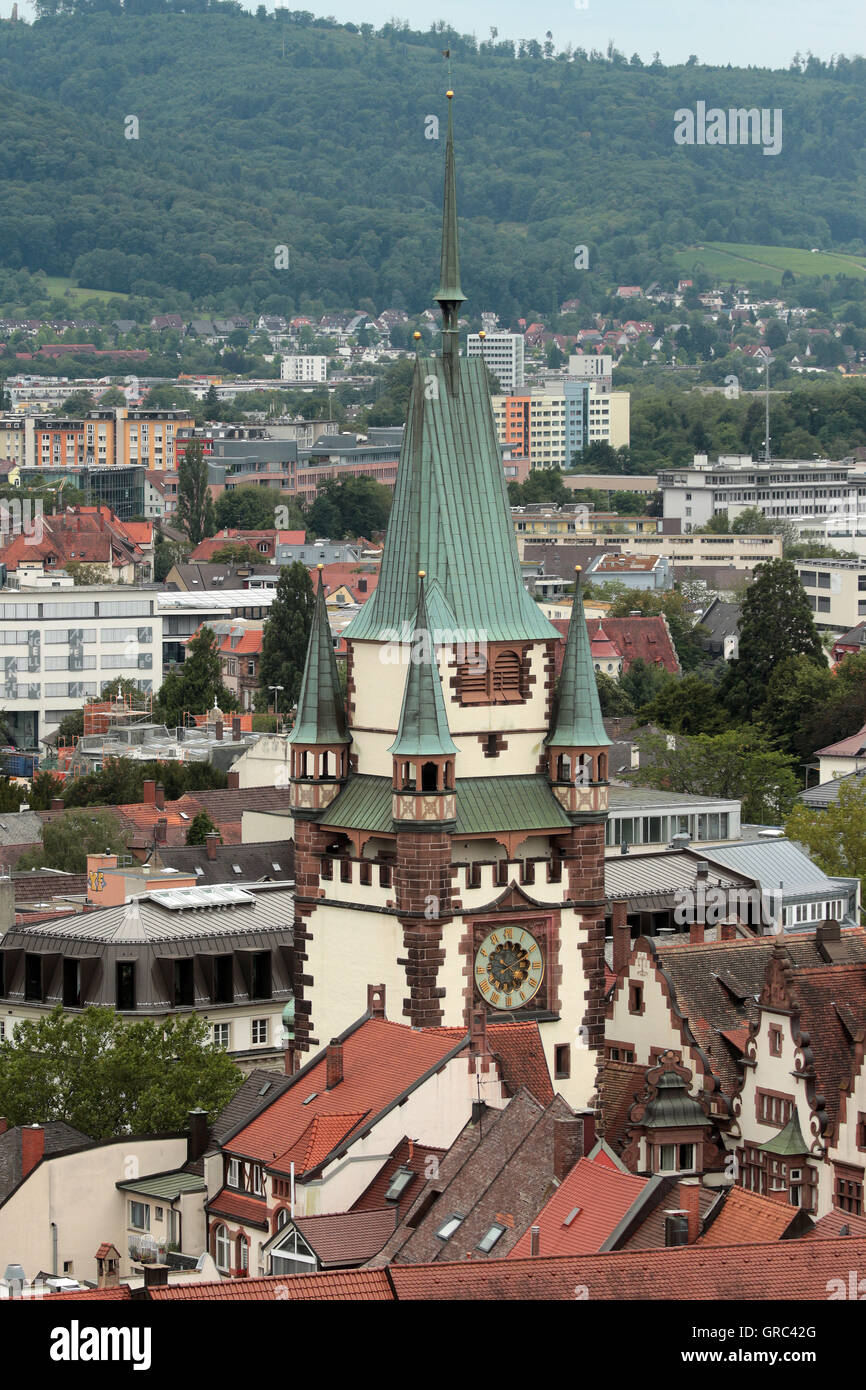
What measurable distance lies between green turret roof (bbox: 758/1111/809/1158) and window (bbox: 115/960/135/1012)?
3335cm

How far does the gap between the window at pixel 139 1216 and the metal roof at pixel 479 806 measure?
10.3 metres

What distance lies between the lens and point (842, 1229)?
64188mm

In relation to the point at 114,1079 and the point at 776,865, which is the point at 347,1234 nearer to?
the point at 114,1079

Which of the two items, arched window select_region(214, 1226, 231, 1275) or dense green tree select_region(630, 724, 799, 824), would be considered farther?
dense green tree select_region(630, 724, 799, 824)

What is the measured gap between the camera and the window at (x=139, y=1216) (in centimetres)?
8375

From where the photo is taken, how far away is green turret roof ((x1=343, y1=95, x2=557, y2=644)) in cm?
8238

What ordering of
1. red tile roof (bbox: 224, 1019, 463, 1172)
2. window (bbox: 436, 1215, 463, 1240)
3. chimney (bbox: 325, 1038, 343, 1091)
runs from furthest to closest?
1. chimney (bbox: 325, 1038, 343, 1091)
2. red tile roof (bbox: 224, 1019, 463, 1172)
3. window (bbox: 436, 1215, 463, 1240)

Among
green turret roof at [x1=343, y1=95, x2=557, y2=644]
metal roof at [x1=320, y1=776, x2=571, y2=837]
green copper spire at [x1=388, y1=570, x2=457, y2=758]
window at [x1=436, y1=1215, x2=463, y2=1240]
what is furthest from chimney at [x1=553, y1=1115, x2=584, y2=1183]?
green turret roof at [x1=343, y1=95, x2=557, y2=644]

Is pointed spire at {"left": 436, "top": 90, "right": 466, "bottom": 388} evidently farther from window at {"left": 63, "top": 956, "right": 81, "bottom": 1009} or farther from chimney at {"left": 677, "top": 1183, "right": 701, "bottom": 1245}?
window at {"left": 63, "top": 956, "right": 81, "bottom": 1009}

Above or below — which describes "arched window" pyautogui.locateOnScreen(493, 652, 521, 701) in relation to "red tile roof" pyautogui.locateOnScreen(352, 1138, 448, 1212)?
above

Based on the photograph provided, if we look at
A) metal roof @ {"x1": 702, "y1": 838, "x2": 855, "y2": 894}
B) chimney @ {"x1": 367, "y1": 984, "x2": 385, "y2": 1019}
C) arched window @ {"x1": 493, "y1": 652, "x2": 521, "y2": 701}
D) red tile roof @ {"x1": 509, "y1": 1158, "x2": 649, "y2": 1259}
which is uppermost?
arched window @ {"x1": 493, "y1": 652, "x2": 521, "y2": 701}
